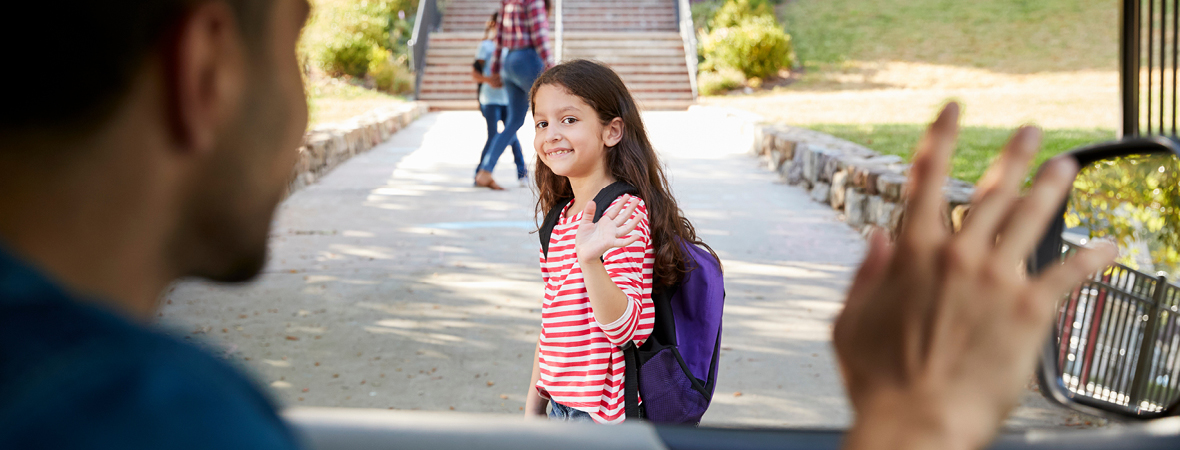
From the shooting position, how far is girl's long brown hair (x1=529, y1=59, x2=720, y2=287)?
2213 millimetres

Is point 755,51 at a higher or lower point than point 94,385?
lower

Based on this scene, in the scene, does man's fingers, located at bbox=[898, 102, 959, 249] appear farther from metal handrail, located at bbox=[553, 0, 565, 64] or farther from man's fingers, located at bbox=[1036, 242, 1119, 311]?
metal handrail, located at bbox=[553, 0, 565, 64]

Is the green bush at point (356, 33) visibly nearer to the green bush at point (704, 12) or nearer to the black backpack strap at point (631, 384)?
the green bush at point (704, 12)

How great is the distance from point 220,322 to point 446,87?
16.1 meters

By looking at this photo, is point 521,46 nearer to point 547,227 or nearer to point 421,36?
point 547,227

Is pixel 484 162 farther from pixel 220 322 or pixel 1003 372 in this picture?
pixel 1003 372

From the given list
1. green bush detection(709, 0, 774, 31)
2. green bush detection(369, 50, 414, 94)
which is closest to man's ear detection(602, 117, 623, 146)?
green bush detection(369, 50, 414, 94)

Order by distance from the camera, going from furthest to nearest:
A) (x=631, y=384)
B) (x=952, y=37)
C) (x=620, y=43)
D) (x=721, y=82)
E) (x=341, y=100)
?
(x=952, y=37) → (x=620, y=43) → (x=721, y=82) → (x=341, y=100) → (x=631, y=384)

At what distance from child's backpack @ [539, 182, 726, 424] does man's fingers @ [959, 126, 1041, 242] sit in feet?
4.64

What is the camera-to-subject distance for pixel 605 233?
1.76m

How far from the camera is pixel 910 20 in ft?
83.1

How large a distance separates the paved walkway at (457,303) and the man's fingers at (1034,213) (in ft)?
10.5

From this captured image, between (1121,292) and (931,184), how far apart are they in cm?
143

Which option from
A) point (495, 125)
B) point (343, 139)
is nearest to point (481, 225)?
point (495, 125)
